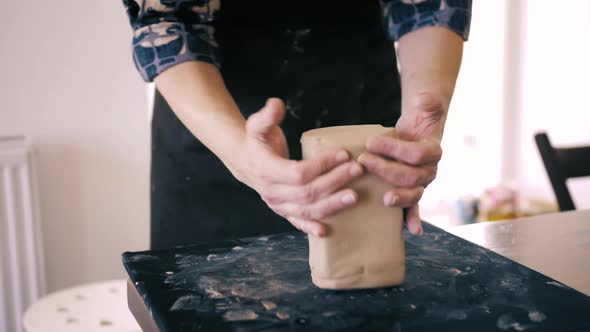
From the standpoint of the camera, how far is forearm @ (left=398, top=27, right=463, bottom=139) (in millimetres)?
926

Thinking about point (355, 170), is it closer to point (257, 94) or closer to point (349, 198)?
point (349, 198)

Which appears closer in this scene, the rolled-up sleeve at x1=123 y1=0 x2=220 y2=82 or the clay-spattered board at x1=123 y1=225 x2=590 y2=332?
the clay-spattered board at x1=123 y1=225 x2=590 y2=332

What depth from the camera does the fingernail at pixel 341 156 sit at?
689 millimetres

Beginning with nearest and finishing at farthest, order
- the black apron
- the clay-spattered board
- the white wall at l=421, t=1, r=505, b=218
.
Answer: the clay-spattered board → the black apron → the white wall at l=421, t=1, r=505, b=218

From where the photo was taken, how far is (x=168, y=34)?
89 cm

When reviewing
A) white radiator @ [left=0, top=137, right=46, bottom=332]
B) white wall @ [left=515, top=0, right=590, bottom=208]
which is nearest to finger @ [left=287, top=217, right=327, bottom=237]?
white radiator @ [left=0, top=137, right=46, bottom=332]

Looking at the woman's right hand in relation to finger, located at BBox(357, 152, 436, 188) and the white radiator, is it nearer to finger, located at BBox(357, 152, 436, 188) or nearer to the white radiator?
finger, located at BBox(357, 152, 436, 188)

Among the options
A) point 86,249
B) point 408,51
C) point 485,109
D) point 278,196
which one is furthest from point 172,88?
point 485,109

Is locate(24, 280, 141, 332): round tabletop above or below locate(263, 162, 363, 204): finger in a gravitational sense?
below

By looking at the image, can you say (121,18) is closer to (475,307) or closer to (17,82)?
(17,82)

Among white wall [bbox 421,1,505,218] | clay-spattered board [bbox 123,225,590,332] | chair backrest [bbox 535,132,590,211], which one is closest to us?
clay-spattered board [bbox 123,225,590,332]

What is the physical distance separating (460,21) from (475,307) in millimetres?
536

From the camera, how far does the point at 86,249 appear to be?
6.03 ft

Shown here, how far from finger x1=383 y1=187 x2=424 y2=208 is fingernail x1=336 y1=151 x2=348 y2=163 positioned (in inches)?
2.8
